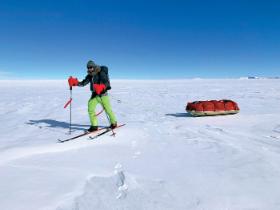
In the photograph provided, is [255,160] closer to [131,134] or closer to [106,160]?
[106,160]

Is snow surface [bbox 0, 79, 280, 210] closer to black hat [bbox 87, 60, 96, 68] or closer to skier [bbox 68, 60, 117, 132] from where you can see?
skier [bbox 68, 60, 117, 132]

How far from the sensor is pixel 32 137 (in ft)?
22.7

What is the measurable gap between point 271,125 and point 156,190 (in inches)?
225

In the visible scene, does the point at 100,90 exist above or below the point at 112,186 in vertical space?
above

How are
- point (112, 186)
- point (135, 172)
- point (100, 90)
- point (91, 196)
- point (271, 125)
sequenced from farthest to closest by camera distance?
1. point (271, 125)
2. point (100, 90)
3. point (135, 172)
4. point (112, 186)
5. point (91, 196)

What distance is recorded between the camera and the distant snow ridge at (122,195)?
3.13 metres

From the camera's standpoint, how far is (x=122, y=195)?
3.41 metres

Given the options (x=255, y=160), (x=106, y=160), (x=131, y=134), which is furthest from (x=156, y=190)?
(x=131, y=134)

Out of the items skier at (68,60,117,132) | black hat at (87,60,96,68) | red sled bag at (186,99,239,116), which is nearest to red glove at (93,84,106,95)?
skier at (68,60,117,132)

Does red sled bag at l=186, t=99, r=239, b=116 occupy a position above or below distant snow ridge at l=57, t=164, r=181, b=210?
above

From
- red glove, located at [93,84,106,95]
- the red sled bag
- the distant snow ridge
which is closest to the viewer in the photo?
the distant snow ridge

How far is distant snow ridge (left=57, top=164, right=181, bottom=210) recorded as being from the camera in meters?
3.13

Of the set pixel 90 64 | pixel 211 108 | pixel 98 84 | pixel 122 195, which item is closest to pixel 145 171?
pixel 122 195

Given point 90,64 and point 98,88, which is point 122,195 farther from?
point 90,64
